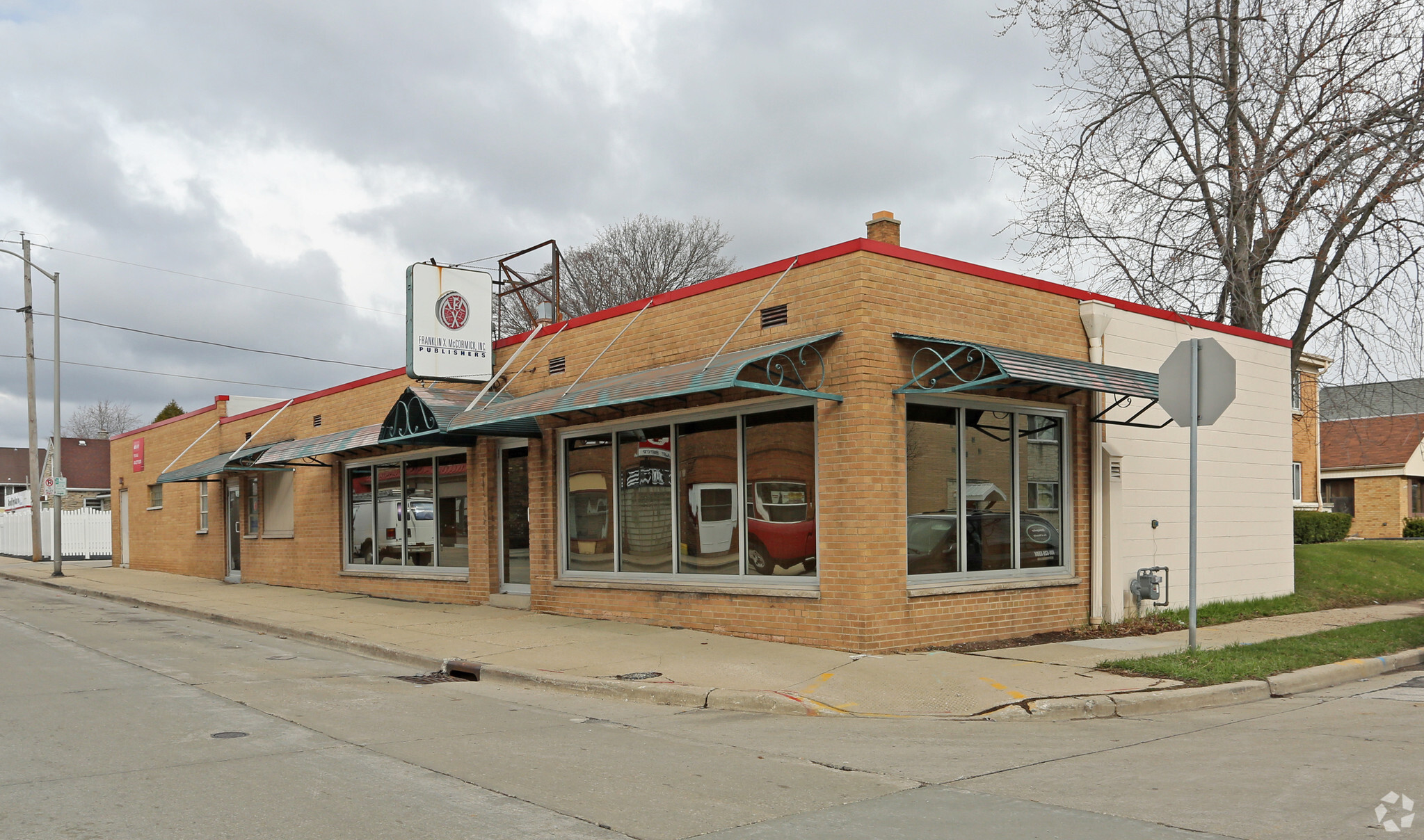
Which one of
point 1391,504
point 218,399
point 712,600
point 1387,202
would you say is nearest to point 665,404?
point 712,600

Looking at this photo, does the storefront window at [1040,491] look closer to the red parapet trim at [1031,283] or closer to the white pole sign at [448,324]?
the red parapet trim at [1031,283]

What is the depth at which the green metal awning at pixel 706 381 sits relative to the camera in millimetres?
10711

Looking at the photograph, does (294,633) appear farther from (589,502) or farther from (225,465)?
(225,465)

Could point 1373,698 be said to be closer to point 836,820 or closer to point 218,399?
point 836,820

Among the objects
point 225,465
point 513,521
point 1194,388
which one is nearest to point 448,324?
point 513,521

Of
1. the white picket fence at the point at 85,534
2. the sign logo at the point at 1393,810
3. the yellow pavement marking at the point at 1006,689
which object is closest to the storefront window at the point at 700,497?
the yellow pavement marking at the point at 1006,689

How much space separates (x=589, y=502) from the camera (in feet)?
47.8

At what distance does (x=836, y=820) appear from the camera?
5.50 meters

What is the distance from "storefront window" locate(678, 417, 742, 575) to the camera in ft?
40.9

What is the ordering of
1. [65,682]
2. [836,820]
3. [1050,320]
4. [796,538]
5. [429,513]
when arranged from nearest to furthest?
[836,820] < [65,682] < [796,538] < [1050,320] < [429,513]

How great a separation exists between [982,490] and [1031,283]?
268 cm

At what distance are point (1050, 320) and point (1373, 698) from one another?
5.49 m

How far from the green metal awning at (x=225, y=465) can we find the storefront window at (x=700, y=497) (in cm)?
1050

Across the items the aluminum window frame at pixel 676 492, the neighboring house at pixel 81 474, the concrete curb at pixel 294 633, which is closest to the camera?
the aluminum window frame at pixel 676 492
